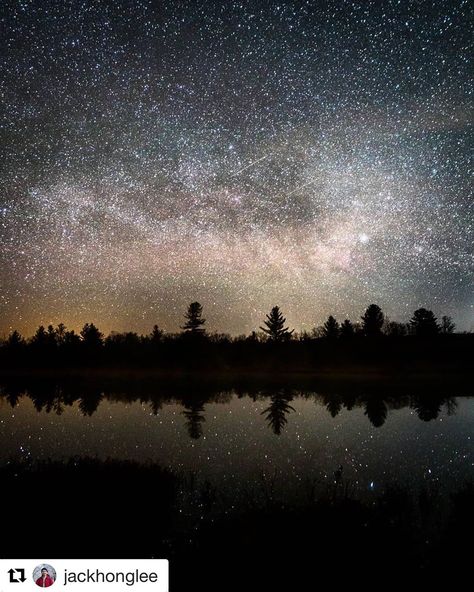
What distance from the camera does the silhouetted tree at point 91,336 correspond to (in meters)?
108

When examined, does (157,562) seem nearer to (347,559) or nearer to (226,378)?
(347,559)

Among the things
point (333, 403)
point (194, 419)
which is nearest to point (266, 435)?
point (194, 419)

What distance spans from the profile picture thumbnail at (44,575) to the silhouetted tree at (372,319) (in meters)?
102

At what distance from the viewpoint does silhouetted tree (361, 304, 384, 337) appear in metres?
104

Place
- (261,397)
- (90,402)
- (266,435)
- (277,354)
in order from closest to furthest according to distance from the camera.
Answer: (266,435) → (90,402) → (261,397) → (277,354)

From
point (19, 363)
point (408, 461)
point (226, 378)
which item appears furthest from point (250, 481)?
point (19, 363)

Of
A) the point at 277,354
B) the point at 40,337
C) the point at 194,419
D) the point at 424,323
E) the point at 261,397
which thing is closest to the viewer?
the point at 194,419

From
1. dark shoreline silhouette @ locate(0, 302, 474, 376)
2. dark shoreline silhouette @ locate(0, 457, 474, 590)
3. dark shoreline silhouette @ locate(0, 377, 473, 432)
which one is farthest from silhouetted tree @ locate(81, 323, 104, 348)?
dark shoreline silhouette @ locate(0, 457, 474, 590)

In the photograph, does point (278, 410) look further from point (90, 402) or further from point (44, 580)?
point (44, 580)

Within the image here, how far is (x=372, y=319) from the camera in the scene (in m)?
105

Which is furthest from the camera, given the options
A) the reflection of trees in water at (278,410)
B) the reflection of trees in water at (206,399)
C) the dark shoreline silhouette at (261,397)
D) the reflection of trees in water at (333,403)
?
the reflection of trees in water at (333,403)

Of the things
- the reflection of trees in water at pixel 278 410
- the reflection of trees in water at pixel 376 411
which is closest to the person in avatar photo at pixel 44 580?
the reflection of trees in water at pixel 278 410
